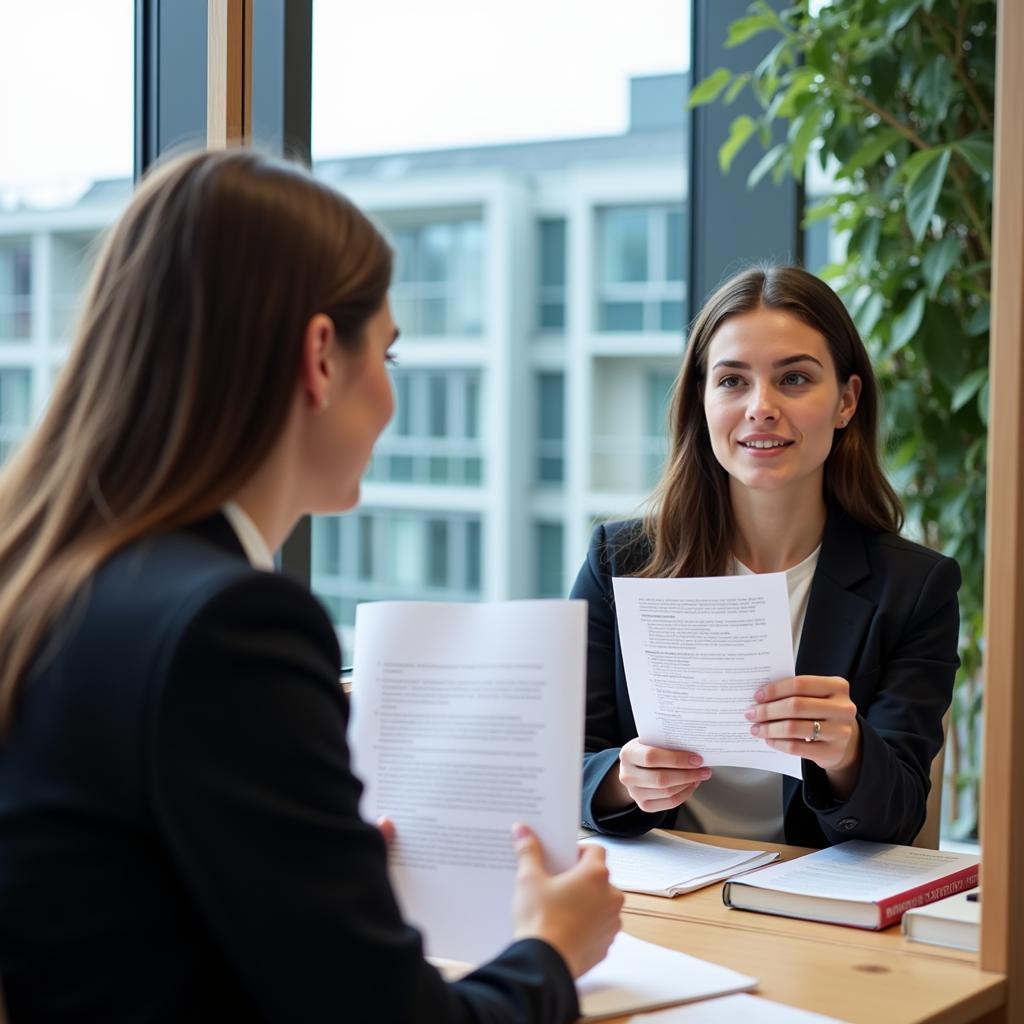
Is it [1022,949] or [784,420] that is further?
[784,420]

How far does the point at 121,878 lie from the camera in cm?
84

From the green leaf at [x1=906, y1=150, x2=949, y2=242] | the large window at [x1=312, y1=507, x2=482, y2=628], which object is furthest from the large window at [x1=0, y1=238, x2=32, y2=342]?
the green leaf at [x1=906, y1=150, x2=949, y2=242]

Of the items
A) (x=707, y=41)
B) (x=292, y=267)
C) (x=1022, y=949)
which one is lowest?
(x=1022, y=949)

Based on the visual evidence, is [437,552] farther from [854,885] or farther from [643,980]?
[643,980]

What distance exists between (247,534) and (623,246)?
45.6ft

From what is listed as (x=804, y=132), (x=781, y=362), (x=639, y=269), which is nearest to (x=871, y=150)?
(x=804, y=132)

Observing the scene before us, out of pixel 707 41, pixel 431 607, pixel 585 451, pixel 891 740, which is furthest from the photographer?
pixel 585 451

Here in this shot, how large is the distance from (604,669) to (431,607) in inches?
34.8

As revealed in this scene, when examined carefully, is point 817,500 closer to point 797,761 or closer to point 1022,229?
point 797,761

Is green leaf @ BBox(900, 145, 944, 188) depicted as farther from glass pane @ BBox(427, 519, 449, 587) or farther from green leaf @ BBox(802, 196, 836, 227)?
glass pane @ BBox(427, 519, 449, 587)

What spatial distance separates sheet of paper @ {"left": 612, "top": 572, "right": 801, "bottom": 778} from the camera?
58.1 inches

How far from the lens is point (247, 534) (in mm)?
980

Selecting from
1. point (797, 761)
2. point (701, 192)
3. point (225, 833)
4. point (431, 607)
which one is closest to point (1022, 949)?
point (797, 761)

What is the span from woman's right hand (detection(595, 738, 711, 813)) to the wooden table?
6.1 inches
